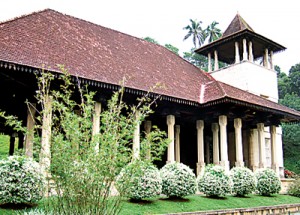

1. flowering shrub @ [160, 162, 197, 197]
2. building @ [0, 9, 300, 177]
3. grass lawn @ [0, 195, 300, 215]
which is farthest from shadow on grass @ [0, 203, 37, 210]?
flowering shrub @ [160, 162, 197, 197]

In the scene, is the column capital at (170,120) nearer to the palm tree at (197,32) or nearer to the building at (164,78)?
the building at (164,78)

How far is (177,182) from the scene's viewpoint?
38.7 feet

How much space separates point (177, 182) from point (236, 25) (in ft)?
47.2

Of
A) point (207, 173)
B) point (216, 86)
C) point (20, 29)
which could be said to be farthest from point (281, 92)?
point (20, 29)

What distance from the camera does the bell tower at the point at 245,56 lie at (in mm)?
20797

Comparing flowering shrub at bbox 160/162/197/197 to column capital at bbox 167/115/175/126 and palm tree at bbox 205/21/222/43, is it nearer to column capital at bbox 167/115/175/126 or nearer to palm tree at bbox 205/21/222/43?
column capital at bbox 167/115/175/126

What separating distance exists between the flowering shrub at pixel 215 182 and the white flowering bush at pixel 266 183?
2594 mm

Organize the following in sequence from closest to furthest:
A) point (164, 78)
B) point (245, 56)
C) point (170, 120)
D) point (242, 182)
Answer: point (242, 182) < point (170, 120) < point (164, 78) < point (245, 56)

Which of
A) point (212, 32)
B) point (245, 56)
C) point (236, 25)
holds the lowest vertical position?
point (245, 56)

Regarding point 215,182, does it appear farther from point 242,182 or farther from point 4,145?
point 4,145

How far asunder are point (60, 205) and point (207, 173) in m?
8.52

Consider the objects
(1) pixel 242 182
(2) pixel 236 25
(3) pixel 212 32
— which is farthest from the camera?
(3) pixel 212 32

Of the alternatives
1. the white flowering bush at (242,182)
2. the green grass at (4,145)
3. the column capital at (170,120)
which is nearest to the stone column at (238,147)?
the white flowering bush at (242,182)

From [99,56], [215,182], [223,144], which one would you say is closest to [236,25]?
[223,144]
